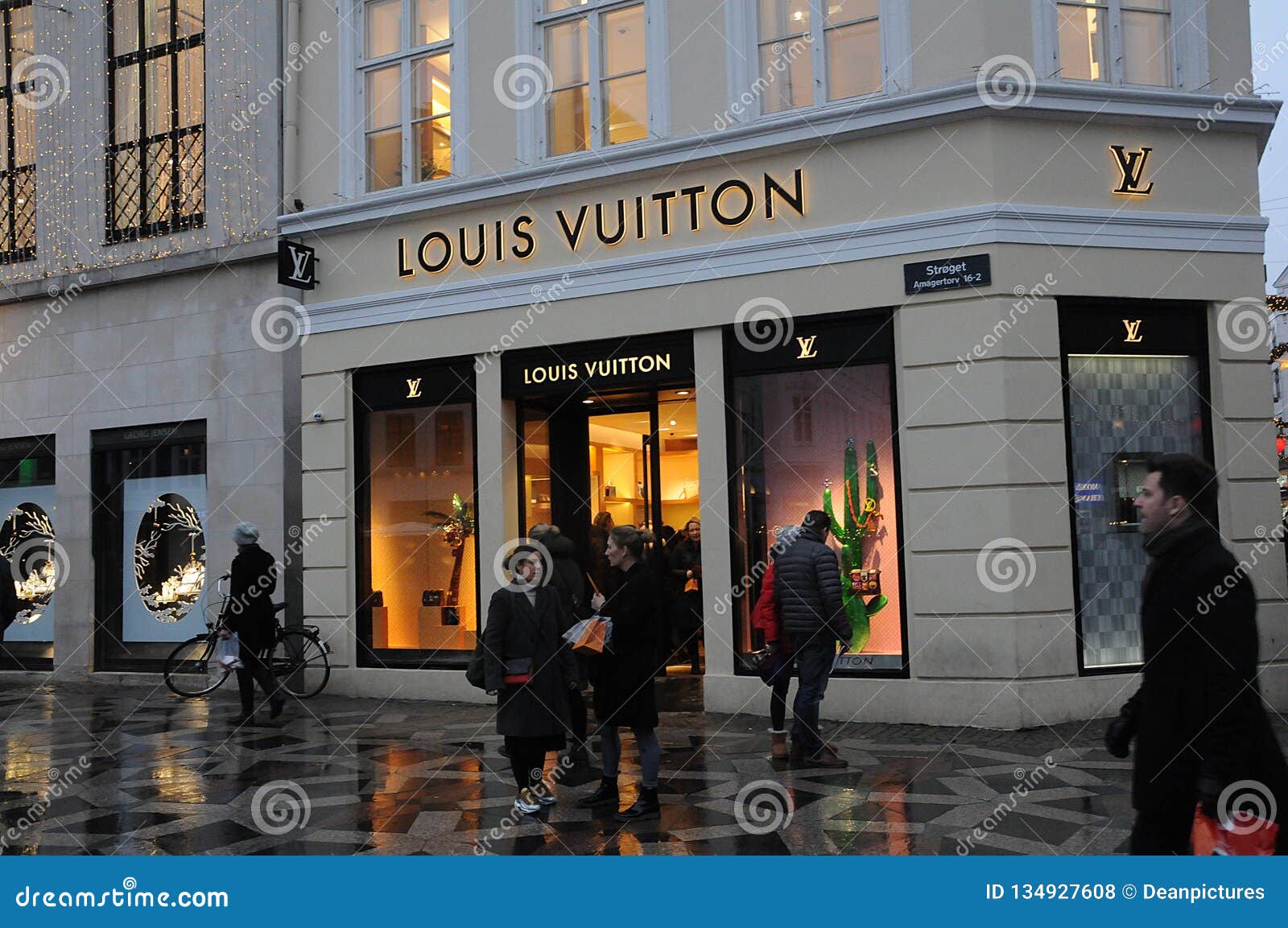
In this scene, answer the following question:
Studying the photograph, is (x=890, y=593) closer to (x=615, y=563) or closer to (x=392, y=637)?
(x=615, y=563)

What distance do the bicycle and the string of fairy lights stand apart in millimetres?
4604

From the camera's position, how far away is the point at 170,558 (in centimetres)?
1499

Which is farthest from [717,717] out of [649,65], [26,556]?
[26,556]

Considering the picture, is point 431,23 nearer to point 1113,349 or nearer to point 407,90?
point 407,90

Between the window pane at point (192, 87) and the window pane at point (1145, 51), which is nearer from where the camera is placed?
the window pane at point (1145, 51)

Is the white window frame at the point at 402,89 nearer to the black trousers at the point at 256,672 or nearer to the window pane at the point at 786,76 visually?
the window pane at the point at 786,76

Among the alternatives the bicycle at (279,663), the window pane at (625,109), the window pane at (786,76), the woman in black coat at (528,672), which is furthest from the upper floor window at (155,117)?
the woman in black coat at (528,672)

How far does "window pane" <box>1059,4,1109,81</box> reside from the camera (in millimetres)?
10750

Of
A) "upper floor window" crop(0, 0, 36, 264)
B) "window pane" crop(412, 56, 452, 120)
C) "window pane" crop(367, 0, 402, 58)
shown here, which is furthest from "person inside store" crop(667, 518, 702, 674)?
"upper floor window" crop(0, 0, 36, 264)

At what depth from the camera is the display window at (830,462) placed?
1077cm

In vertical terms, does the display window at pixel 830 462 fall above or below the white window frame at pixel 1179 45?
below

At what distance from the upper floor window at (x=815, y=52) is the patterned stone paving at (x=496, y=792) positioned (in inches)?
236

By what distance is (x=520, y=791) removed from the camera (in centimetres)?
745

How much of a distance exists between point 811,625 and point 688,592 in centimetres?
494
